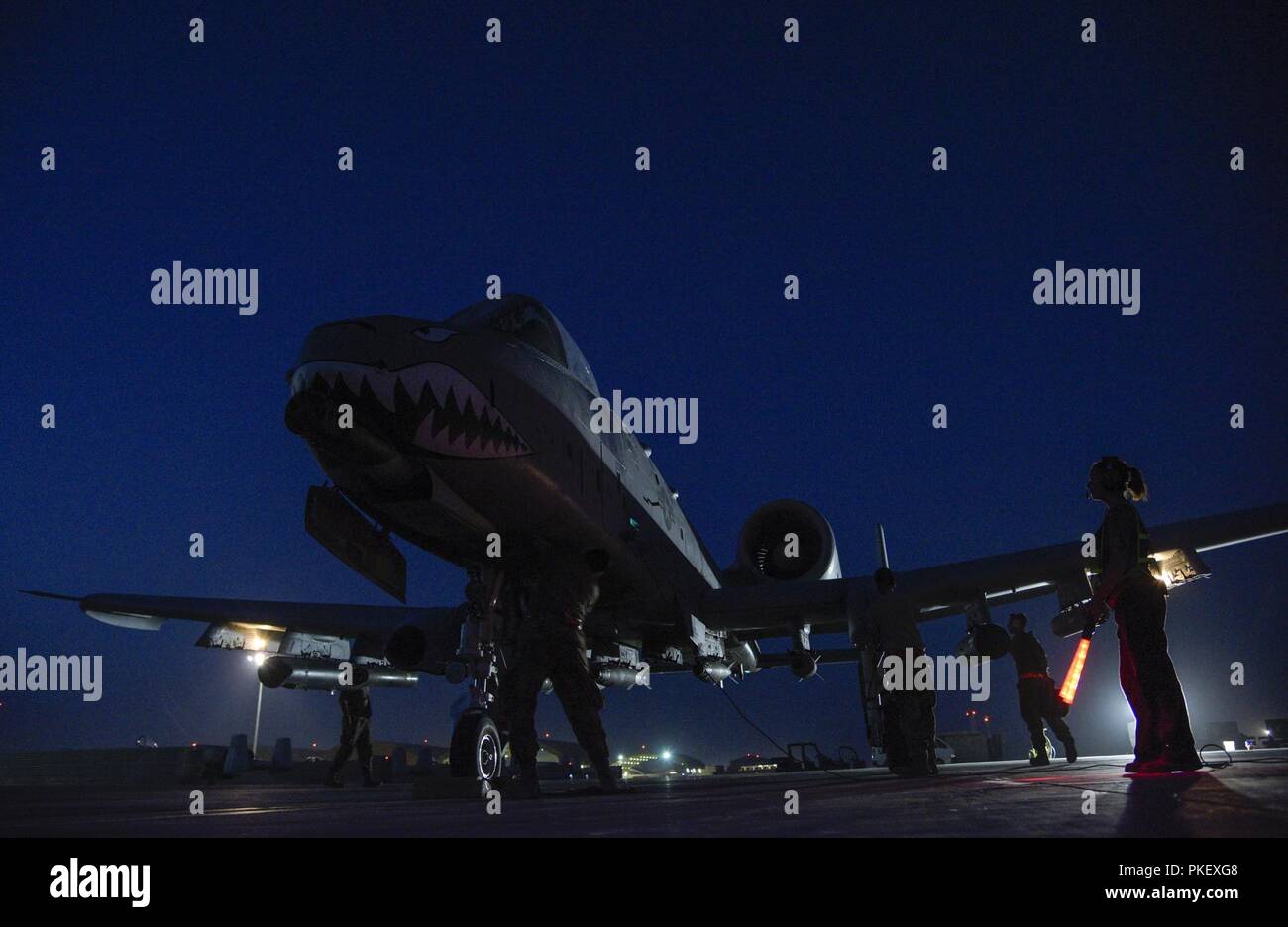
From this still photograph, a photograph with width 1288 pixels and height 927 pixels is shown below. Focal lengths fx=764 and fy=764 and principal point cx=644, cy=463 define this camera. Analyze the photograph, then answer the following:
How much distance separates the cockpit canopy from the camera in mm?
8539

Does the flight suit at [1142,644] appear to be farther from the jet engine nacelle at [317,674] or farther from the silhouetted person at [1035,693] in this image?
the jet engine nacelle at [317,674]

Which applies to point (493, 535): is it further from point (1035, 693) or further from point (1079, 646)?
point (1035, 693)

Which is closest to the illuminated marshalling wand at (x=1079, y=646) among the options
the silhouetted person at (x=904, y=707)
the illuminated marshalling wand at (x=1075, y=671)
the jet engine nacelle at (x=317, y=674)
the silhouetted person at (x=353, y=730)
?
the illuminated marshalling wand at (x=1075, y=671)

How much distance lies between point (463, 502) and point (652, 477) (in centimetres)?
516

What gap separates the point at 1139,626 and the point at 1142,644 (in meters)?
0.12

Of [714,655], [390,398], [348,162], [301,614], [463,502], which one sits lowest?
Result: [714,655]

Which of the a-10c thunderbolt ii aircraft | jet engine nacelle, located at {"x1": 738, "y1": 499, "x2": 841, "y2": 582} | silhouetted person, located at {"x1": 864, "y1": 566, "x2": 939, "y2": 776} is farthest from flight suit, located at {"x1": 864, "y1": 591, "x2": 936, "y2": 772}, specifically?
jet engine nacelle, located at {"x1": 738, "y1": 499, "x2": 841, "y2": 582}

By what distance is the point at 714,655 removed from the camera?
13.9 meters

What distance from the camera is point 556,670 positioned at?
726 cm

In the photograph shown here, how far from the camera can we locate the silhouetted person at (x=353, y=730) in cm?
1234

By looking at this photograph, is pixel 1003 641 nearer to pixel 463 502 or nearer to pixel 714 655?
pixel 714 655
